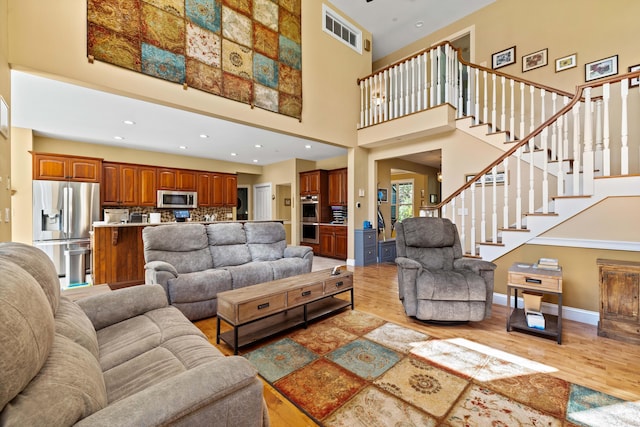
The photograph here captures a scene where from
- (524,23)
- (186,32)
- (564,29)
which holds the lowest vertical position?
(186,32)

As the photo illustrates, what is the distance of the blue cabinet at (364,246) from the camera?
578 cm

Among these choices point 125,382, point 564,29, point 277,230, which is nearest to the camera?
point 125,382

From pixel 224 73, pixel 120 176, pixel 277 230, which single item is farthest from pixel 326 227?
pixel 120 176

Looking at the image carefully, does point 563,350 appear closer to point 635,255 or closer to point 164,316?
point 635,255

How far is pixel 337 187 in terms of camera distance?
23.4ft

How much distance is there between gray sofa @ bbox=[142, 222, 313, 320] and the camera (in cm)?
286

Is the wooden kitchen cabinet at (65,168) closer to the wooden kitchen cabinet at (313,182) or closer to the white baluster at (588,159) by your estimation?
the wooden kitchen cabinet at (313,182)

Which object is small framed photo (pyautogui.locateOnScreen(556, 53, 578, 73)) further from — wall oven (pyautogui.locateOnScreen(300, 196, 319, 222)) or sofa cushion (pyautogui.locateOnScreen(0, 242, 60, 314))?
sofa cushion (pyautogui.locateOnScreen(0, 242, 60, 314))

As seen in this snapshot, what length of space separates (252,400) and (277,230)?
3.29 meters

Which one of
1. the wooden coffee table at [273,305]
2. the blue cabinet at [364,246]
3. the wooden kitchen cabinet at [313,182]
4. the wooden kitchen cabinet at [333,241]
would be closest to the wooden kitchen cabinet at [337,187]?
the wooden kitchen cabinet at [313,182]

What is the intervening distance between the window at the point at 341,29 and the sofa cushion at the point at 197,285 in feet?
16.2

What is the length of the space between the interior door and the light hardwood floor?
19.2 feet

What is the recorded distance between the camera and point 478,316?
2.67m

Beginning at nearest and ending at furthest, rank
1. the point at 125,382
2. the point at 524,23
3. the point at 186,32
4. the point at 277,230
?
1. the point at 125,382
2. the point at 186,32
3. the point at 277,230
4. the point at 524,23
